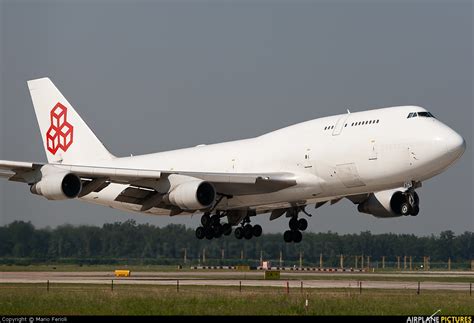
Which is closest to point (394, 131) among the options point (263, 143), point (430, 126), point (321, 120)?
point (430, 126)

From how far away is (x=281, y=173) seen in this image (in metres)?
49.3

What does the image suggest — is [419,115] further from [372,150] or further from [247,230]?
[247,230]

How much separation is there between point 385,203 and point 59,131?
22.8 metres

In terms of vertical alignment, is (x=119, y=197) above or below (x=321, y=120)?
below

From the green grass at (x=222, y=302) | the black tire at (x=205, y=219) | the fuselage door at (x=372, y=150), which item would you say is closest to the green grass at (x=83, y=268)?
the black tire at (x=205, y=219)

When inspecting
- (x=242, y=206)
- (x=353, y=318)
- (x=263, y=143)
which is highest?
(x=263, y=143)

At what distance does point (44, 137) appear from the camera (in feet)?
212

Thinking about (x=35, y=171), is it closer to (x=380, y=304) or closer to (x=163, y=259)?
(x=380, y=304)

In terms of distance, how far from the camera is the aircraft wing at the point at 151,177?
49062 millimetres

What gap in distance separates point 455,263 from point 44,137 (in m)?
42.9

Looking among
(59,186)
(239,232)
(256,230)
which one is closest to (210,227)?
(239,232)

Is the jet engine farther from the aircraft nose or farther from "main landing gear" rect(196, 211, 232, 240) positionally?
the aircraft nose

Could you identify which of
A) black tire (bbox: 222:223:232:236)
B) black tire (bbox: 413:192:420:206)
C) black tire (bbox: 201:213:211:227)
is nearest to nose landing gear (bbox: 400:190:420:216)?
black tire (bbox: 413:192:420:206)

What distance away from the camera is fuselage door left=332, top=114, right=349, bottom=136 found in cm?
4697
